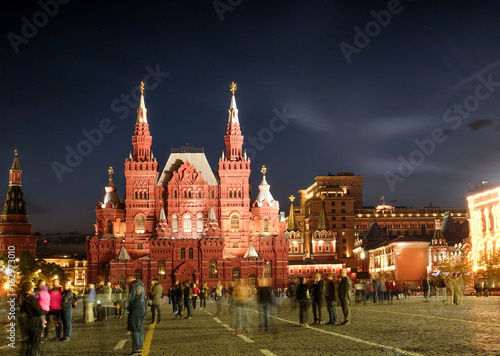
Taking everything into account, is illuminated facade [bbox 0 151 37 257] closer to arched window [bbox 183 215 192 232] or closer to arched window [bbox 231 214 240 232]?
arched window [bbox 183 215 192 232]

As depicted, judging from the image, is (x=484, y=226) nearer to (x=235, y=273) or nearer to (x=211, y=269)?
(x=235, y=273)

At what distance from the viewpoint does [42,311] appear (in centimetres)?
1420

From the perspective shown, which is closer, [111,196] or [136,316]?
[136,316]

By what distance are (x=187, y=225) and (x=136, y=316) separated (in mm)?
86366

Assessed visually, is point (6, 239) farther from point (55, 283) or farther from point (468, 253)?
point (55, 283)

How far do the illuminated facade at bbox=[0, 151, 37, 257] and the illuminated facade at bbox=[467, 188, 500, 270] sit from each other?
9878cm

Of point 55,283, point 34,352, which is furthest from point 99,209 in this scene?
point 34,352

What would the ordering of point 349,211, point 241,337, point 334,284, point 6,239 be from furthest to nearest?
point 349,211 → point 6,239 → point 334,284 → point 241,337

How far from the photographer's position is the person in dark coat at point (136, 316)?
1577cm

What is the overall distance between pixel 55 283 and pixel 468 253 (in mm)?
83662

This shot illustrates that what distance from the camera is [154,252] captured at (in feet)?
319

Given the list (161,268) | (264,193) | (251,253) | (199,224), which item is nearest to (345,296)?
(251,253)

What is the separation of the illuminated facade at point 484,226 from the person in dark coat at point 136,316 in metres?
70.9

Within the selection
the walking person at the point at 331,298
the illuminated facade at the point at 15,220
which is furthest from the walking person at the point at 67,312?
the illuminated facade at the point at 15,220
